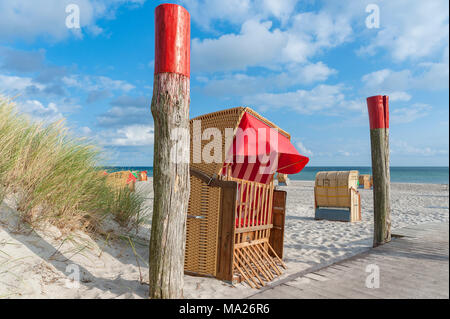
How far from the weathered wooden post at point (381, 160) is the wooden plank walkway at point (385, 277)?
1.68 ft

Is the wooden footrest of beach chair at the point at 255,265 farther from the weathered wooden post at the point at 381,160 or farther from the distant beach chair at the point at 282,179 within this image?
the distant beach chair at the point at 282,179

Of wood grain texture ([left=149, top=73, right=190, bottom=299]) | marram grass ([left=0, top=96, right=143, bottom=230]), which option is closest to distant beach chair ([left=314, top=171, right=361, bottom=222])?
marram grass ([left=0, top=96, right=143, bottom=230])

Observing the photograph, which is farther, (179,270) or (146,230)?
(146,230)

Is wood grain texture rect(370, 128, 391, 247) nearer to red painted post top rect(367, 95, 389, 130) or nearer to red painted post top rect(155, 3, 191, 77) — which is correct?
red painted post top rect(367, 95, 389, 130)

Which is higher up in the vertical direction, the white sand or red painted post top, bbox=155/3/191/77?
red painted post top, bbox=155/3/191/77

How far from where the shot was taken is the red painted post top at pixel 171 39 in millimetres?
3078

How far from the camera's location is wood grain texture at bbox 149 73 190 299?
3.06 m

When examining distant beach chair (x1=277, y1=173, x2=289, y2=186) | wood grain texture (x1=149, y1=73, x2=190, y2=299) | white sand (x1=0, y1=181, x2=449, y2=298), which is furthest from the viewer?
distant beach chair (x1=277, y1=173, x2=289, y2=186)

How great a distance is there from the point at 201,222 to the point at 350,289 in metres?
2.04

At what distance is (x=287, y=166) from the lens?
543cm

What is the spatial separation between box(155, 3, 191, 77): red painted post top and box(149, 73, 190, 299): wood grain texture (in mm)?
103
